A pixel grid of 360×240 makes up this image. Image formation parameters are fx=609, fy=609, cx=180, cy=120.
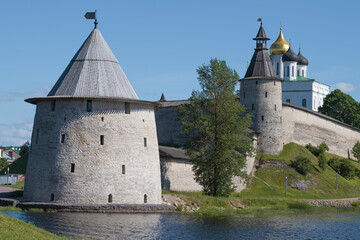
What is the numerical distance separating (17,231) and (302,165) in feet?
134

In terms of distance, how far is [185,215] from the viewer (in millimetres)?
32250

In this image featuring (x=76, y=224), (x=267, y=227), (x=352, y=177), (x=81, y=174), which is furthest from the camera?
(x=352, y=177)

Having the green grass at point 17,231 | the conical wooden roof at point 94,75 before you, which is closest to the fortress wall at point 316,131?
the conical wooden roof at point 94,75

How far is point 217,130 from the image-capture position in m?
42.4

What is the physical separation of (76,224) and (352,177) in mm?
42838

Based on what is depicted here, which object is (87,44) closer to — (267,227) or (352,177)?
(267,227)

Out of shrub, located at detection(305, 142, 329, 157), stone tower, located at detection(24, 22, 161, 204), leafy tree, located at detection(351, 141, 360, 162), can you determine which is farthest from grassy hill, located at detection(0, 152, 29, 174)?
leafy tree, located at detection(351, 141, 360, 162)

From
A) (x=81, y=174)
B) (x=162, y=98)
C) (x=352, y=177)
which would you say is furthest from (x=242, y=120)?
(x=162, y=98)

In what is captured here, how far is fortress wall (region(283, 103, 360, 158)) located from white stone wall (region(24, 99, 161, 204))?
2997 cm

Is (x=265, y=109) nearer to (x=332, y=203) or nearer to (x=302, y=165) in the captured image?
(x=302, y=165)

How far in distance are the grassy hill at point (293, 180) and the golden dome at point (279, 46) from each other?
36.2 m

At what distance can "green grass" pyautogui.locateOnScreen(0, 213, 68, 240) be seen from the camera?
18016 mm

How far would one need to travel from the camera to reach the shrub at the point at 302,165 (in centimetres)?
5603

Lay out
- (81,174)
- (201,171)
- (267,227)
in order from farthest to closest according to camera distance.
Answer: (201,171)
(81,174)
(267,227)
